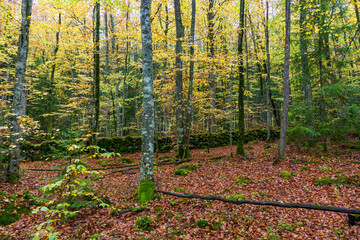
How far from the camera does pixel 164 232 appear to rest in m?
3.85

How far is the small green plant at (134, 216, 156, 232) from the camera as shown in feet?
13.0

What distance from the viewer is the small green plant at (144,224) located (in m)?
3.96

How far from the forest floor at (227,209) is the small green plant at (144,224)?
0.08 m

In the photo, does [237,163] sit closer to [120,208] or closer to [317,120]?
[317,120]

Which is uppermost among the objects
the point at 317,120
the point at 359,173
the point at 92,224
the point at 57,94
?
the point at 57,94

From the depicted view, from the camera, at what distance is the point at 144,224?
4023mm

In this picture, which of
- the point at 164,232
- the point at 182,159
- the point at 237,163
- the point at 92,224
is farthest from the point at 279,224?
the point at 182,159

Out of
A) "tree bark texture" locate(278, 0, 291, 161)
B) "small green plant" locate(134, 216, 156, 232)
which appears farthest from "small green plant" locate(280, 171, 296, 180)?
"small green plant" locate(134, 216, 156, 232)

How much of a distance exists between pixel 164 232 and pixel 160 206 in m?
0.88

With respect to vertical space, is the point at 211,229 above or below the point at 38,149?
below

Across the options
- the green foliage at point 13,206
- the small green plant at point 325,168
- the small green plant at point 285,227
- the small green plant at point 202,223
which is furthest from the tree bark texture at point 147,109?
the small green plant at point 325,168

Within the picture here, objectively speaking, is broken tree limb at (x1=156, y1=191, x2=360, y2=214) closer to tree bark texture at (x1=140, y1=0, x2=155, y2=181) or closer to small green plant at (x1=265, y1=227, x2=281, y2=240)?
small green plant at (x1=265, y1=227, x2=281, y2=240)

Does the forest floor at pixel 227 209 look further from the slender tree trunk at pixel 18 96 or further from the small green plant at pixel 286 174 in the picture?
the slender tree trunk at pixel 18 96

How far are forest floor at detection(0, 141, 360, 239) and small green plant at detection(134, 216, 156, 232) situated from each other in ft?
0.27
